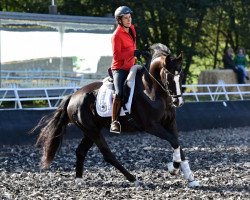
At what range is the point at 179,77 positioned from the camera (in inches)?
397

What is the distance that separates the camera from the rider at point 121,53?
10.6 m

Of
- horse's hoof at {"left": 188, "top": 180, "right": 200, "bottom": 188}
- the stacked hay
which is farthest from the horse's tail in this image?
the stacked hay

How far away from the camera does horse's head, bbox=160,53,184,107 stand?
32.7 ft

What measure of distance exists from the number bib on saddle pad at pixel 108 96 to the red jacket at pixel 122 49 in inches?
5.6

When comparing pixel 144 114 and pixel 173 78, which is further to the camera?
pixel 144 114

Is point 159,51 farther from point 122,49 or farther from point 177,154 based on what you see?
point 177,154

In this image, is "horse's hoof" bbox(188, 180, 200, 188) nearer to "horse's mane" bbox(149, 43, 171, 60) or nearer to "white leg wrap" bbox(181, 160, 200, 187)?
"white leg wrap" bbox(181, 160, 200, 187)

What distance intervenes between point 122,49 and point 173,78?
105cm

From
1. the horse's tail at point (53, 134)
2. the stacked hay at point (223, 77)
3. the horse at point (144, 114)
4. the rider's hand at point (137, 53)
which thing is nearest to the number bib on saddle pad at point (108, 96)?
the horse at point (144, 114)

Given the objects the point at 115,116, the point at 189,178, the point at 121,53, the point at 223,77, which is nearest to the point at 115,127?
the point at 115,116

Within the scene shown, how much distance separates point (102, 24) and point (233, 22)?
11.7 meters

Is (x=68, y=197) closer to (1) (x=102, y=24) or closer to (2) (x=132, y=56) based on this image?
(2) (x=132, y=56)

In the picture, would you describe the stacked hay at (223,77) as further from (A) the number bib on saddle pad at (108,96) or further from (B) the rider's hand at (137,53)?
(B) the rider's hand at (137,53)

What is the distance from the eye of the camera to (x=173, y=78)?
10.1 m
